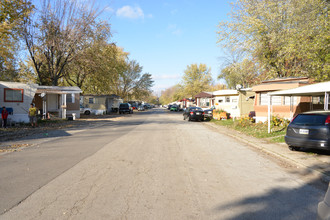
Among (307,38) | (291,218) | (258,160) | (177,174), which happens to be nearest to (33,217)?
(177,174)

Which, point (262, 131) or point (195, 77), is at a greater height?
point (195, 77)

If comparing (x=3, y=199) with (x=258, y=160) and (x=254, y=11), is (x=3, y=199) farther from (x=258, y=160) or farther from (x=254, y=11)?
(x=254, y=11)

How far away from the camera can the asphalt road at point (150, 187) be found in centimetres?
409

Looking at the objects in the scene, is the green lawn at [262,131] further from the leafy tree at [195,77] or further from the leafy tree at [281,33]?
the leafy tree at [195,77]

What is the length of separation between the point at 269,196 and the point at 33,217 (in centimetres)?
431

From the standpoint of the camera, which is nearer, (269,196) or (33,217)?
(33,217)

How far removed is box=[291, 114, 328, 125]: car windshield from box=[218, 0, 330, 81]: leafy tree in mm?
7049

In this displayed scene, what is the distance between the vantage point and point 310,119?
8469 mm

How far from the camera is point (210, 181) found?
5785mm

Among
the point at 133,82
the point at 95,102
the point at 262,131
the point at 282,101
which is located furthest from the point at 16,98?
the point at 133,82

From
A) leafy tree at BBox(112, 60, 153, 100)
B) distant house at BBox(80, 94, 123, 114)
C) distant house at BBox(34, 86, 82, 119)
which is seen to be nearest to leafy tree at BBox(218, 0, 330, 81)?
distant house at BBox(34, 86, 82, 119)

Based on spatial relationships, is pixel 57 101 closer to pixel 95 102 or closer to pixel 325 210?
pixel 95 102

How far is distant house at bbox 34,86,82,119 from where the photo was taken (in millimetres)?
25402

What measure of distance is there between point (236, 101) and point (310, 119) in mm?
20443
